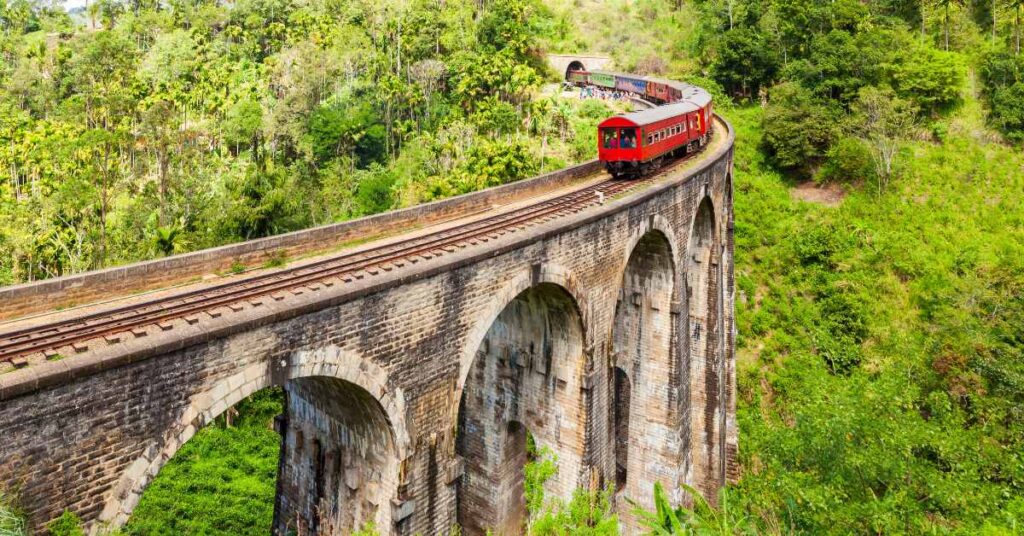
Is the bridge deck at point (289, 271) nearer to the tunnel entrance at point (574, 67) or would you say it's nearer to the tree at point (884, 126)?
the tree at point (884, 126)

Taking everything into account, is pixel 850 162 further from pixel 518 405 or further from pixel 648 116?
pixel 518 405

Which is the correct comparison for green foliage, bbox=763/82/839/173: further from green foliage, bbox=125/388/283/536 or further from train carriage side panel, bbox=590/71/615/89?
green foliage, bbox=125/388/283/536

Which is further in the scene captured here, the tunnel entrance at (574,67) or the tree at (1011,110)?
the tunnel entrance at (574,67)

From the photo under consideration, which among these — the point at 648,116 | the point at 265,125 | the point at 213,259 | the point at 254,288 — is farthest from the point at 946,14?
the point at 265,125

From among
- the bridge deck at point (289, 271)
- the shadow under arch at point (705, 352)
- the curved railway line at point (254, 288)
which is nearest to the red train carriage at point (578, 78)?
the shadow under arch at point (705, 352)

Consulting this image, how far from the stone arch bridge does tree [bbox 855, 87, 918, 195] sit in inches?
736

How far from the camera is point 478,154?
35969 mm

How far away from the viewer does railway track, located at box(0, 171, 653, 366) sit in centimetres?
895

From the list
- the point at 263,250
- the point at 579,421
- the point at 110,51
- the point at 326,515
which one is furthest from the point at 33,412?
the point at 110,51

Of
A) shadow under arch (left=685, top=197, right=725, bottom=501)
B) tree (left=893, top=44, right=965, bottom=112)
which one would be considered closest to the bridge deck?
shadow under arch (left=685, top=197, right=725, bottom=501)

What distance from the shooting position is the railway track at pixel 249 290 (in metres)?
8.95

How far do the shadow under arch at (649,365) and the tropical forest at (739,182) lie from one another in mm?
1711

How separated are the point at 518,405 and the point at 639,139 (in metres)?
10.4

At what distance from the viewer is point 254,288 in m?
11.1
